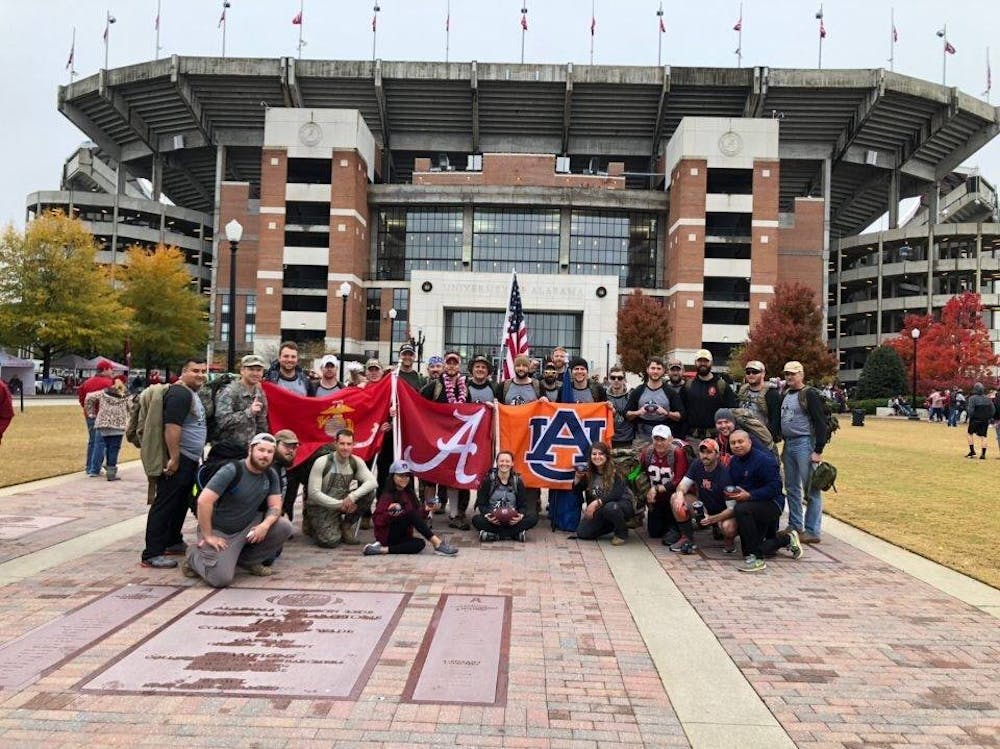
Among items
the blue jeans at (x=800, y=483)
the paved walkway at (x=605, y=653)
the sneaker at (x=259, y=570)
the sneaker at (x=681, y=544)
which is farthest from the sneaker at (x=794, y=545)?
the sneaker at (x=259, y=570)

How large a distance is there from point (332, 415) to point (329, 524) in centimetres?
168

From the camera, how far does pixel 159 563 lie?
→ 6930mm

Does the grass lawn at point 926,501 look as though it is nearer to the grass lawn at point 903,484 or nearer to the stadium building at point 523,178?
the grass lawn at point 903,484

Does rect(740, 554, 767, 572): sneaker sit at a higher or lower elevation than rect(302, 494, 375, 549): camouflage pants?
lower

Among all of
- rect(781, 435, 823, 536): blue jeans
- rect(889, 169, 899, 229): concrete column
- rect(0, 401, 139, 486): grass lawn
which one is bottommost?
rect(0, 401, 139, 486): grass lawn

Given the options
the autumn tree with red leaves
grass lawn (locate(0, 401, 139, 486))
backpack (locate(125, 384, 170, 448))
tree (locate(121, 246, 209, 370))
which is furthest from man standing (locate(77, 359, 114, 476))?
the autumn tree with red leaves

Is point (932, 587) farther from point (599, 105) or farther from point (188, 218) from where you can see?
point (188, 218)

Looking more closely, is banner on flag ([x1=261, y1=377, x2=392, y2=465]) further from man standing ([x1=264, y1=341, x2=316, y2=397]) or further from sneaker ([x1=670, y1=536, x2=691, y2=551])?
sneaker ([x1=670, y1=536, x2=691, y2=551])

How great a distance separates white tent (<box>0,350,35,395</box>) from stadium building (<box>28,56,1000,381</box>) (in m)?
18.5

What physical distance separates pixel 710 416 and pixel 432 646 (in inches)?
215

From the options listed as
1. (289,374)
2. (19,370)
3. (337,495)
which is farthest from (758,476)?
(19,370)

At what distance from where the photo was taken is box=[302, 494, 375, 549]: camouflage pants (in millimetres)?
7969

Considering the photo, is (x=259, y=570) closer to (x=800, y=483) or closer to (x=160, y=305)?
(x=800, y=483)

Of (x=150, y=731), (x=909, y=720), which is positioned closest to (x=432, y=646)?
(x=150, y=731)
